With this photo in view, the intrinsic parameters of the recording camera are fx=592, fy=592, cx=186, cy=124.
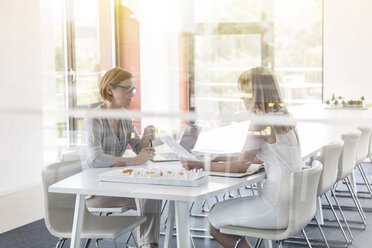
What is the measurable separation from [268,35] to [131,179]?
41.2 inches

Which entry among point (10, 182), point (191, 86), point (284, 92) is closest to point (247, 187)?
point (284, 92)

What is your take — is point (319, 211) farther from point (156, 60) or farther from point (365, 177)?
point (156, 60)

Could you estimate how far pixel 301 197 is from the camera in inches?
109

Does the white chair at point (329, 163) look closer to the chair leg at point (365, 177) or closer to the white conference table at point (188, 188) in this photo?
the white conference table at point (188, 188)

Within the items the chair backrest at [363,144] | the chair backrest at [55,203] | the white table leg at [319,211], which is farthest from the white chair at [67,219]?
the chair backrest at [363,144]

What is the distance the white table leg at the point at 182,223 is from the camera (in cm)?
268

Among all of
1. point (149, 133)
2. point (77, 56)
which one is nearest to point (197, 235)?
point (149, 133)

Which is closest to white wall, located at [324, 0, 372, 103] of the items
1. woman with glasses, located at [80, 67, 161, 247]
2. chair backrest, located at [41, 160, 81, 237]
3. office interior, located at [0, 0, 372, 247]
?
office interior, located at [0, 0, 372, 247]

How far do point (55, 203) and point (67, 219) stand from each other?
11cm

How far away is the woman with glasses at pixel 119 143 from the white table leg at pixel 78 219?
38cm

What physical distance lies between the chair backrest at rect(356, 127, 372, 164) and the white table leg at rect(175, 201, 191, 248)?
109 centimetres

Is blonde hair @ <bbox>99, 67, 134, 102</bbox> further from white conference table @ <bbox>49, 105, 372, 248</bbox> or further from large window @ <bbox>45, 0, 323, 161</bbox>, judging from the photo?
white conference table @ <bbox>49, 105, 372, 248</bbox>

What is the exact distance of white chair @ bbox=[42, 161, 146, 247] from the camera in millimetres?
2842

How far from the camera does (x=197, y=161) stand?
3156mm
